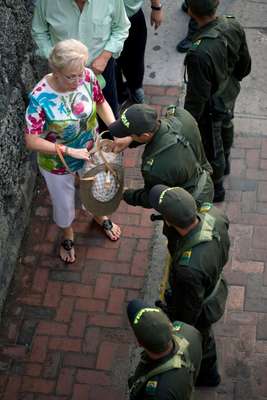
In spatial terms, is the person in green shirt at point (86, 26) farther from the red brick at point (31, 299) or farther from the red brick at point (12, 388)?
the red brick at point (12, 388)

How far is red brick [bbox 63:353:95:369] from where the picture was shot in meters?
4.71

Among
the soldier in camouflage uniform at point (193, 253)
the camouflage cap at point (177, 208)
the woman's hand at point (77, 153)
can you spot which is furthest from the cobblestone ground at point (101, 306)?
the camouflage cap at point (177, 208)

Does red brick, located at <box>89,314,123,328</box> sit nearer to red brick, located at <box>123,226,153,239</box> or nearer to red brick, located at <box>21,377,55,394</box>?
red brick, located at <box>21,377,55,394</box>

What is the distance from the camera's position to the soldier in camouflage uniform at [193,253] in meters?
3.65

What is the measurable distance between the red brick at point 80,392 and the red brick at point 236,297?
1.20m

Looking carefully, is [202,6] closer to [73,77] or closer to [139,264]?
[73,77]

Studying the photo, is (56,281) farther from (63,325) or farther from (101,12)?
(101,12)

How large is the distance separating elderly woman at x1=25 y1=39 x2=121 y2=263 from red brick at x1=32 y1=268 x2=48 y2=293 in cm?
79

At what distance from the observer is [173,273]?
3.77 metres

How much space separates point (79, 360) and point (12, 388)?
498 millimetres

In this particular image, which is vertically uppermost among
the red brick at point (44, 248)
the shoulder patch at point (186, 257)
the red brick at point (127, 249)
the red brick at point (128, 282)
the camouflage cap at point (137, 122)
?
the camouflage cap at point (137, 122)

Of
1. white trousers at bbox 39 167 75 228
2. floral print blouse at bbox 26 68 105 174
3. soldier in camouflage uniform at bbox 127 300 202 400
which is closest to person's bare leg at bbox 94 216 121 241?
white trousers at bbox 39 167 75 228

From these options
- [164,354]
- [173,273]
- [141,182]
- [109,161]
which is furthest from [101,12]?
[164,354]

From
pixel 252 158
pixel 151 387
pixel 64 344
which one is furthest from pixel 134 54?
pixel 151 387
